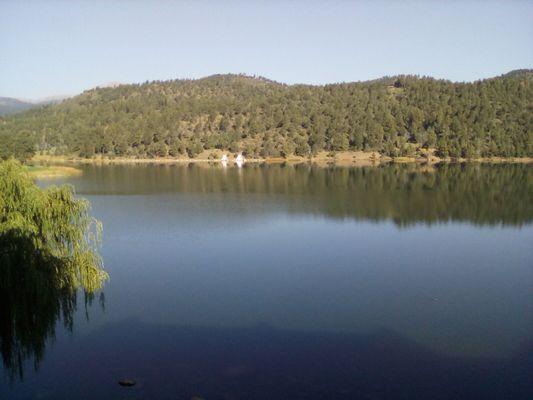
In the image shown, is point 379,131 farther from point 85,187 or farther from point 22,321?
point 22,321

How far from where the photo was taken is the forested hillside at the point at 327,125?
132962 millimetres

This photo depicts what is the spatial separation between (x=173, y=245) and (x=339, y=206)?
20974 mm

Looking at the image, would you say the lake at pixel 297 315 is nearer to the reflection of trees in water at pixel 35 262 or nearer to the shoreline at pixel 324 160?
the reflection of trees in water at pixel 35 262

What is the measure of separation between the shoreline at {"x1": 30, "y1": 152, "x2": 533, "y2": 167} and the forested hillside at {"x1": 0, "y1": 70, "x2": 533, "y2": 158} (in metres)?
2.10

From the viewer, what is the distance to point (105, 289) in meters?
22.5

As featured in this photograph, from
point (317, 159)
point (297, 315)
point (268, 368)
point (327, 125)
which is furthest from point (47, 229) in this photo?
point (327, 125)

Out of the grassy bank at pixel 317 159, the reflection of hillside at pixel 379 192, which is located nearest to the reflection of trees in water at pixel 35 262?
the reflection of hillside at pixel 379 192

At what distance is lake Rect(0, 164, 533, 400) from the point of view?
1465cm

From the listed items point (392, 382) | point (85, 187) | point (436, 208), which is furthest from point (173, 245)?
point (85, 187)

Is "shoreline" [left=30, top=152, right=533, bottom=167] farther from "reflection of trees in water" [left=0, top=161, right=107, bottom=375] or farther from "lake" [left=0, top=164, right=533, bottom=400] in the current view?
"reflection of trees in water" [left=0, top=161, right=107, bottom=375]

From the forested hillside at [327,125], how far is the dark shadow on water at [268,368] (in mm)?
114968

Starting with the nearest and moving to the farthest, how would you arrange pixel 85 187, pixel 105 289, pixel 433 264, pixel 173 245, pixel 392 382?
1. pixel 392 382
2. pixel 105 289
3. pixel 433 264
4. pixel 173 245
5. pixel 85 187

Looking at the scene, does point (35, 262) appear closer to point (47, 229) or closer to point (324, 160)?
point (47, 229)

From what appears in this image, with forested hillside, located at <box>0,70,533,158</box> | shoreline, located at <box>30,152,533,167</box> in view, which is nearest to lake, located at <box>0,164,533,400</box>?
shoreline, located at <box>30,152,533,167</box>
